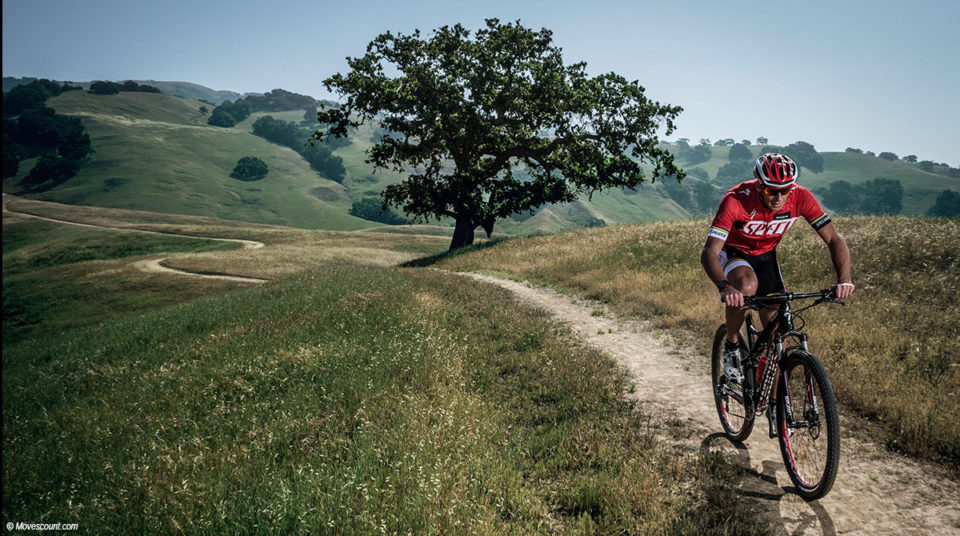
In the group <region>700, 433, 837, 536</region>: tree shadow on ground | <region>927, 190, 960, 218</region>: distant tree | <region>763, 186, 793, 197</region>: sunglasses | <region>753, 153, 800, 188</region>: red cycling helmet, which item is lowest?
<region>700, 433, 837, 536</region>: tree shadow on ground

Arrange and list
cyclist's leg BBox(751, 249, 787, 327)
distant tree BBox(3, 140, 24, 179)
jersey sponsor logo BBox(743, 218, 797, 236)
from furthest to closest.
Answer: distant tree BBox(3, 140, 24, 179) < cyclist's leg BBox(751, 249, 787, 327) < jersey sponsor logo BBox(743, 218, 797, 236)

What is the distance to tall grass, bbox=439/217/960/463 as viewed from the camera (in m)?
7.52

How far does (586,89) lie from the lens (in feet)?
101

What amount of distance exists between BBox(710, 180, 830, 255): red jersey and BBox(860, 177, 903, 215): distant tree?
210279 millimetres

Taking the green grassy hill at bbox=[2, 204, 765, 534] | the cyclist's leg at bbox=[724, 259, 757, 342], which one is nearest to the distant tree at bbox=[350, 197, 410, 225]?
the green grassy hill at bbox=[2, 204, 765, 534]

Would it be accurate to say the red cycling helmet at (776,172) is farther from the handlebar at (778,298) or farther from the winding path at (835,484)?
the winding path at (835,484)

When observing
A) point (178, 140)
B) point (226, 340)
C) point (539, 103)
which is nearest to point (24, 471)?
point (226, 340)

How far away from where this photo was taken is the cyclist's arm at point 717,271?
5887 mm

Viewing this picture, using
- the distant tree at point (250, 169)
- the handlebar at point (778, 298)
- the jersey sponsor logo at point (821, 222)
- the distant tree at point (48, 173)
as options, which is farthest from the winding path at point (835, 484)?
the distant tree at point (250, 169)

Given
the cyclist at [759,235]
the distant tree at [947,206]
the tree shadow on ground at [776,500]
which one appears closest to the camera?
the tree shadow on ground at [776,500]

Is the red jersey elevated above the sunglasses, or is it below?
below

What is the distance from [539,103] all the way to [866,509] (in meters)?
27.7

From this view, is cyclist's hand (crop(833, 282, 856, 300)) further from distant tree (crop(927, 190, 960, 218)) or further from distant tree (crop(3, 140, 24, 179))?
distant tree (crop(927, 190, 960, 218))

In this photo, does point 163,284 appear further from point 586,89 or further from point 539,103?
point 586,89
